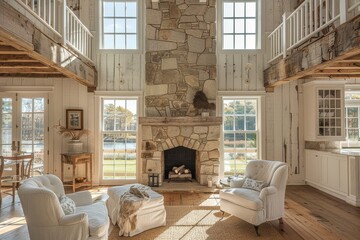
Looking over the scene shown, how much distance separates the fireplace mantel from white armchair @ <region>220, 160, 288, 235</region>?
1795mm

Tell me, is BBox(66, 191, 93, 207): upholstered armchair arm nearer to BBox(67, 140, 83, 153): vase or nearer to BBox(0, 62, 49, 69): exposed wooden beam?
BBox(0, 62, 49, 69): exposed wooden beam

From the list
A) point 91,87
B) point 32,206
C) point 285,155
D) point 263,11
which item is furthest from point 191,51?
point 32,206

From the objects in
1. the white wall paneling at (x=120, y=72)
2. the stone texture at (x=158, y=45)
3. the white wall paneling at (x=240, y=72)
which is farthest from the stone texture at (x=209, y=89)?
the white wall paneling at (x=120, y=72)

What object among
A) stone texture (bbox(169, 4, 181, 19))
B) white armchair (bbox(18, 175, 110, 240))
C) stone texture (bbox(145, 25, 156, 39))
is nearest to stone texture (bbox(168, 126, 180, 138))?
stone texture (bbox(145, 25, 156, 39))

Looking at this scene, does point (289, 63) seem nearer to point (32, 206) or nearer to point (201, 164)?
point (201, 164)

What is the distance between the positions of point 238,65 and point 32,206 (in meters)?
5.26

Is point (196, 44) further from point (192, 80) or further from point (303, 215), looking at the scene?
point (303, 215)

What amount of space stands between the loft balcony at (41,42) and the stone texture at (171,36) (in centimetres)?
164

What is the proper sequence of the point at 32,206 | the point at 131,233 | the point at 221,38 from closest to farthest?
the point at 32,206 → the point at 131,233 → the point at 221,38

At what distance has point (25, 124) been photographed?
244 inches

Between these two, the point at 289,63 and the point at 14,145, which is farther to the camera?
the point at 14,145

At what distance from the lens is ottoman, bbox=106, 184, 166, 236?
358cm

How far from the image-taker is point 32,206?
8.18ft

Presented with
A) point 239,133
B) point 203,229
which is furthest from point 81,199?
point 239,133
